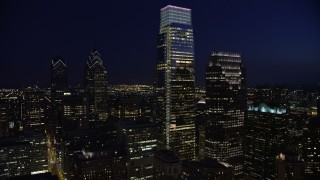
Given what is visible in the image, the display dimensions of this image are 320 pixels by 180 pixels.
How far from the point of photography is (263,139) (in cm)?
4209

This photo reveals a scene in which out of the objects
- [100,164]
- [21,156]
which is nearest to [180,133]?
[100,164]

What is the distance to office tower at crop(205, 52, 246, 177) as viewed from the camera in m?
45.3

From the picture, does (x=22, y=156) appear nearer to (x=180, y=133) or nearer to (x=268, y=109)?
(x=180, y=133)

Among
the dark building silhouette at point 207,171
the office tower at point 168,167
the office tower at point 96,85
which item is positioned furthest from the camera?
the office tower at point 96,85

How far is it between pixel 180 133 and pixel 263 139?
13601 mm

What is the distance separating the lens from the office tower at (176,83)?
49.1 meters

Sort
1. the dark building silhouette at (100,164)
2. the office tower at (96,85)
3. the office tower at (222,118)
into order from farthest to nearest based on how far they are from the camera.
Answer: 1. the office tower at (96,85)
2. the office tower at (222,118)
3. the dark building silhouette at (100,164)

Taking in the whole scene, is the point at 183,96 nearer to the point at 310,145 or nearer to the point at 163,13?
the point at 163,13

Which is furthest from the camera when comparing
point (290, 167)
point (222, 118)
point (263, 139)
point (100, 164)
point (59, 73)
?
point (59, 73)

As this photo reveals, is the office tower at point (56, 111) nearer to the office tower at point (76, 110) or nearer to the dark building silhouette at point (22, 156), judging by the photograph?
the office tower at point (76, 110)

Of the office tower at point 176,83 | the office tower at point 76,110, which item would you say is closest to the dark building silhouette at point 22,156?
the office tower at point 76,110

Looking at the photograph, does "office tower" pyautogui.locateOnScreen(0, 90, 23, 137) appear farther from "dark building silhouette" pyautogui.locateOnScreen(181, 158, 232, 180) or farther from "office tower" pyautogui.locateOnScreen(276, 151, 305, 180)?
"office tower" pyautogui.locateOnScreen(276, 151, 305, 180)

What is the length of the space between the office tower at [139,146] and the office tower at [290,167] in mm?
16425

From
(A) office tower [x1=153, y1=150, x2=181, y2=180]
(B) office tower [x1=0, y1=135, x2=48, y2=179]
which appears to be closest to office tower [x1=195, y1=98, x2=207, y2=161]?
(A) office tower [x1=153, y1=150, x2=181, y2=180]
